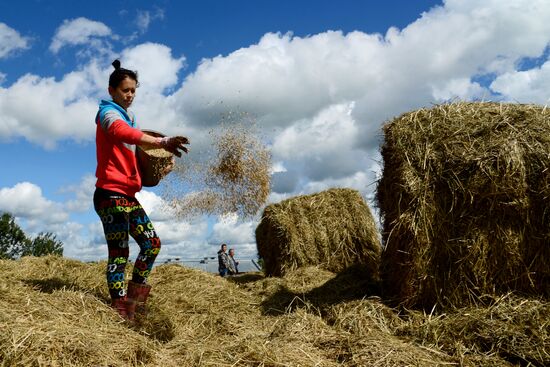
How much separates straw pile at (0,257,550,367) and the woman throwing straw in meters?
0.27

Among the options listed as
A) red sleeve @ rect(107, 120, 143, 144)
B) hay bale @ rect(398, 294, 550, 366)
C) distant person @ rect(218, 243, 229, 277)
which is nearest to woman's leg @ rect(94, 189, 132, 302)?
red sleeve @ rect(107, 120, 143, 144)

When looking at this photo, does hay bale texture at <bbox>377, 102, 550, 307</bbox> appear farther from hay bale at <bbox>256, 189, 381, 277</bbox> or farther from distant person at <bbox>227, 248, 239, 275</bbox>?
distant person at <bbox>227, 248, 239, 275</bbox>

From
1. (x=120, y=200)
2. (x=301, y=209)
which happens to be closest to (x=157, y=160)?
(x=120, y=200)

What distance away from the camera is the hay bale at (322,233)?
8617mm

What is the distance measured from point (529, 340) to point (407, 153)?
71.9 inches

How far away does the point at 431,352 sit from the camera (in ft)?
11.5

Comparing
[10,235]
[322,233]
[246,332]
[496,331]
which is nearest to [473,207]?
[496,331]

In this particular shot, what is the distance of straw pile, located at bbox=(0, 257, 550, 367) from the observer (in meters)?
2.93

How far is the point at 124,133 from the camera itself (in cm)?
382

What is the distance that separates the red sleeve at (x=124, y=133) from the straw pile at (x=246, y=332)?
4.46 feet

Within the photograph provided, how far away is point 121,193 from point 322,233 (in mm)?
5287

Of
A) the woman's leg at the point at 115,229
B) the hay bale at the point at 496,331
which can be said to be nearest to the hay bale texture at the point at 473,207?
the hay bale at the point at 496,331

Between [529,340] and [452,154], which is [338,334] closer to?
[529,340]

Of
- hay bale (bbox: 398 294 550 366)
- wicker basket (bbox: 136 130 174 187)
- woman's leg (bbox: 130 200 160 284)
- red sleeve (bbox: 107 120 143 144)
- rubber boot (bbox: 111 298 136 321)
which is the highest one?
red sleeve (bbox: 107 120 143 144)
